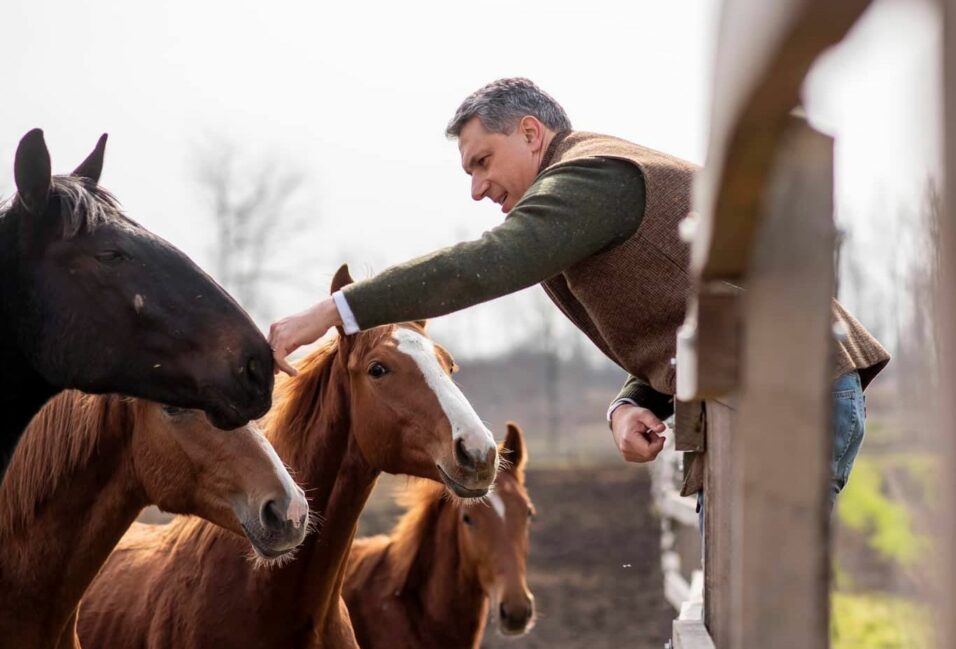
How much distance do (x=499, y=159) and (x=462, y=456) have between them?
1.15 metres

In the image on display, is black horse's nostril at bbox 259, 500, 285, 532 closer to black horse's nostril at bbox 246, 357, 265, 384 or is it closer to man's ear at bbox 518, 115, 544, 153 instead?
black horse's nostril at bbox 246, 357, 265, 384

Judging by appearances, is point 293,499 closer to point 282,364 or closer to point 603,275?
point 282,364

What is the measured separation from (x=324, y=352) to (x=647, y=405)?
1731mm

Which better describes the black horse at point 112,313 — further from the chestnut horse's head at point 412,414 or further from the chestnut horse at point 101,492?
the chestnut horse's head at point 412,414

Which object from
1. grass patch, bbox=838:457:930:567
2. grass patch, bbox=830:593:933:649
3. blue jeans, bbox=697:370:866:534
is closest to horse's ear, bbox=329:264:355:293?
blue jeans, bbox=697:370:866:534

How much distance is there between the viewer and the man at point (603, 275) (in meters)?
2.94

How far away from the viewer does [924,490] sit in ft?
2.71

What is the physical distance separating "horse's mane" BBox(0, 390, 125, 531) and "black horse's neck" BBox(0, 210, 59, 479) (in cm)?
40

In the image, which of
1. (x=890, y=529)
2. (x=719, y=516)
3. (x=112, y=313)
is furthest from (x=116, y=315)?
(x=890, y=529)

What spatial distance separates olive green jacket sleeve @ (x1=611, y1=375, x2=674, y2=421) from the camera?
349 centimetres

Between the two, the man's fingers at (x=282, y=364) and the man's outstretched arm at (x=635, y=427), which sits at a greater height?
the man's fingers at (x=282, y=364)

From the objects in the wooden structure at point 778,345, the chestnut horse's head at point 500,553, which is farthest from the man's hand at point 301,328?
the chestnut horse's head at point 500,553

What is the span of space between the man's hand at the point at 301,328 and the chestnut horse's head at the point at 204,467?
0.82 meters

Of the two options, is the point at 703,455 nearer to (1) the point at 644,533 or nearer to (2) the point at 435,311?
(2) the point at 435,311
